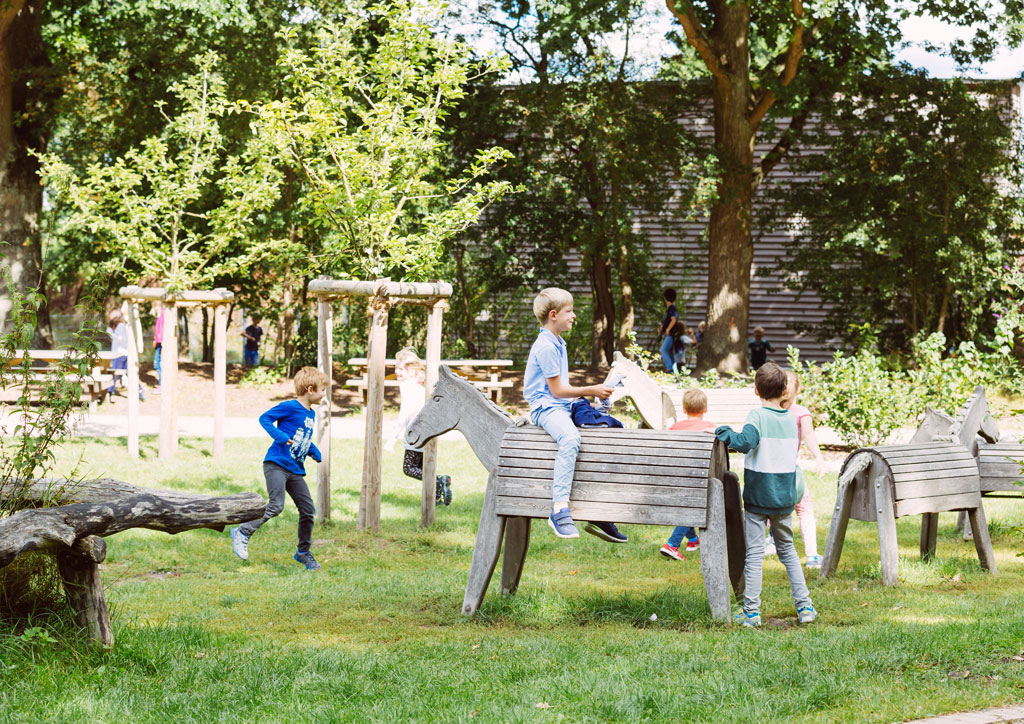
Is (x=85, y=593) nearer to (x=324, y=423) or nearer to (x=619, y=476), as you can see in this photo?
(x=619, y=476)

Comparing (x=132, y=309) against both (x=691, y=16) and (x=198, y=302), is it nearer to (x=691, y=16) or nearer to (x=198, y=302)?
(x=198, y=302)

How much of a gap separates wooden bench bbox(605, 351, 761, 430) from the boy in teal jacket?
13.4 feet

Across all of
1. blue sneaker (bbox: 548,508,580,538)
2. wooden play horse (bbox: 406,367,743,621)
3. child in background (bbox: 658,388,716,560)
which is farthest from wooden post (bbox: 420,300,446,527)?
blue sneaker (bbox: 548,508,580,538)

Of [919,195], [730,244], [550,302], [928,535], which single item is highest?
[919,195]

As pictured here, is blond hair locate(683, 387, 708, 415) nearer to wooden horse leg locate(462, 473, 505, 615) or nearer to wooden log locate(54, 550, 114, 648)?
wooden horse leg locate(462, 473, 505, 615)

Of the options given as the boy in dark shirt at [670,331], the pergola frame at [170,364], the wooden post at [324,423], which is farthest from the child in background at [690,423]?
the boy in dark shirt at [670,331]

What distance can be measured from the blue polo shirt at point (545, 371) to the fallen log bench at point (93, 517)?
191 cm

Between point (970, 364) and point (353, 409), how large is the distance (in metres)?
11.7

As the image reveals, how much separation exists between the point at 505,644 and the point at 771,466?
1899mm

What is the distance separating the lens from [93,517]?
4.73 m

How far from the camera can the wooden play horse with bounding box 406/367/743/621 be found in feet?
19.9

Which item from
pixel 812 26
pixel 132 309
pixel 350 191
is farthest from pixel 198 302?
pixel 812 26

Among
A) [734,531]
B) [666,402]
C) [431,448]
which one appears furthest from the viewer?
[666,402]

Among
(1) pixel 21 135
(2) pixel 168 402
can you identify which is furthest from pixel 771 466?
(1) pixel 21 135
